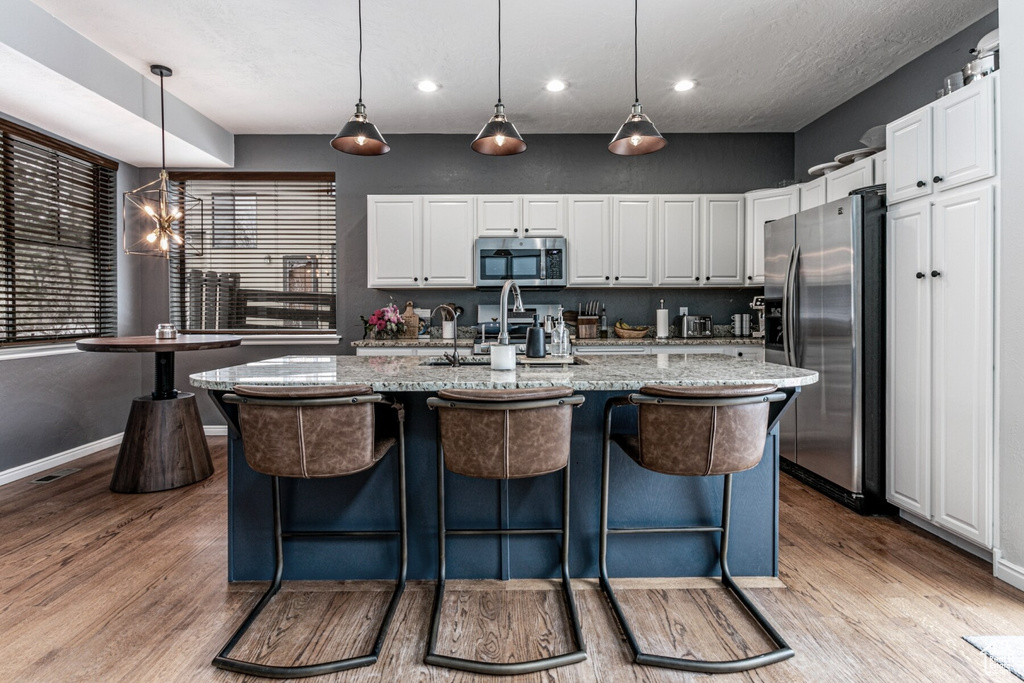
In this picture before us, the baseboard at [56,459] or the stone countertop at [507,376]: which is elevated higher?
the stone countertop at [507,376]

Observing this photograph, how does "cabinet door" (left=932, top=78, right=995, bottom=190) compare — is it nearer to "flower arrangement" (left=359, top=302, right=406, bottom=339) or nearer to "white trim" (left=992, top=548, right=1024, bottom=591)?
"white trim" (left=992, top=548, right=1024, bottom=591)

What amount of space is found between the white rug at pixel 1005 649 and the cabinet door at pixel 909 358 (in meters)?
0.92

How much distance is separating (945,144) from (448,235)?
3260mm

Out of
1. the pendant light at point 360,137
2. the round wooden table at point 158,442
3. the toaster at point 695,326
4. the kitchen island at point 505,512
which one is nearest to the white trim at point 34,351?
the round wooden table at point 158,442

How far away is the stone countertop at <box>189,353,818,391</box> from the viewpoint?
1.81m

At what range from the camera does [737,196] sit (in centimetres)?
451

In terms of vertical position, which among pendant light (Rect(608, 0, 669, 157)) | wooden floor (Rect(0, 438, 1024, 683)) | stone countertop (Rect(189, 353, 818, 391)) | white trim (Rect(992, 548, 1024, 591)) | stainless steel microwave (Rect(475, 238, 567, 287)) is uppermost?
pendant light (Rect(608, 0, 669, 157))

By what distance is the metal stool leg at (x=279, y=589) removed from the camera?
5.30 feet

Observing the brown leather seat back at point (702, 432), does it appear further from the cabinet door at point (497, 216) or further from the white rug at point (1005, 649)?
the cabinet door at point (497, 216)

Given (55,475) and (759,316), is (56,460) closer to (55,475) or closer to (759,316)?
(55,475)

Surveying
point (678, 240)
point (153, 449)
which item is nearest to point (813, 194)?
point (678, 240)

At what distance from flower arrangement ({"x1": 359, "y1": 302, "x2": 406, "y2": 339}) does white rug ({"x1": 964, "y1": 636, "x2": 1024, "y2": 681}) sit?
3785mm

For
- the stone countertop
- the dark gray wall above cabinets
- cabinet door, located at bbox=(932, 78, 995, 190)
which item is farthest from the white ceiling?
the stone countertop

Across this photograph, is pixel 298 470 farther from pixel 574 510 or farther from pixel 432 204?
pixel 432 204
